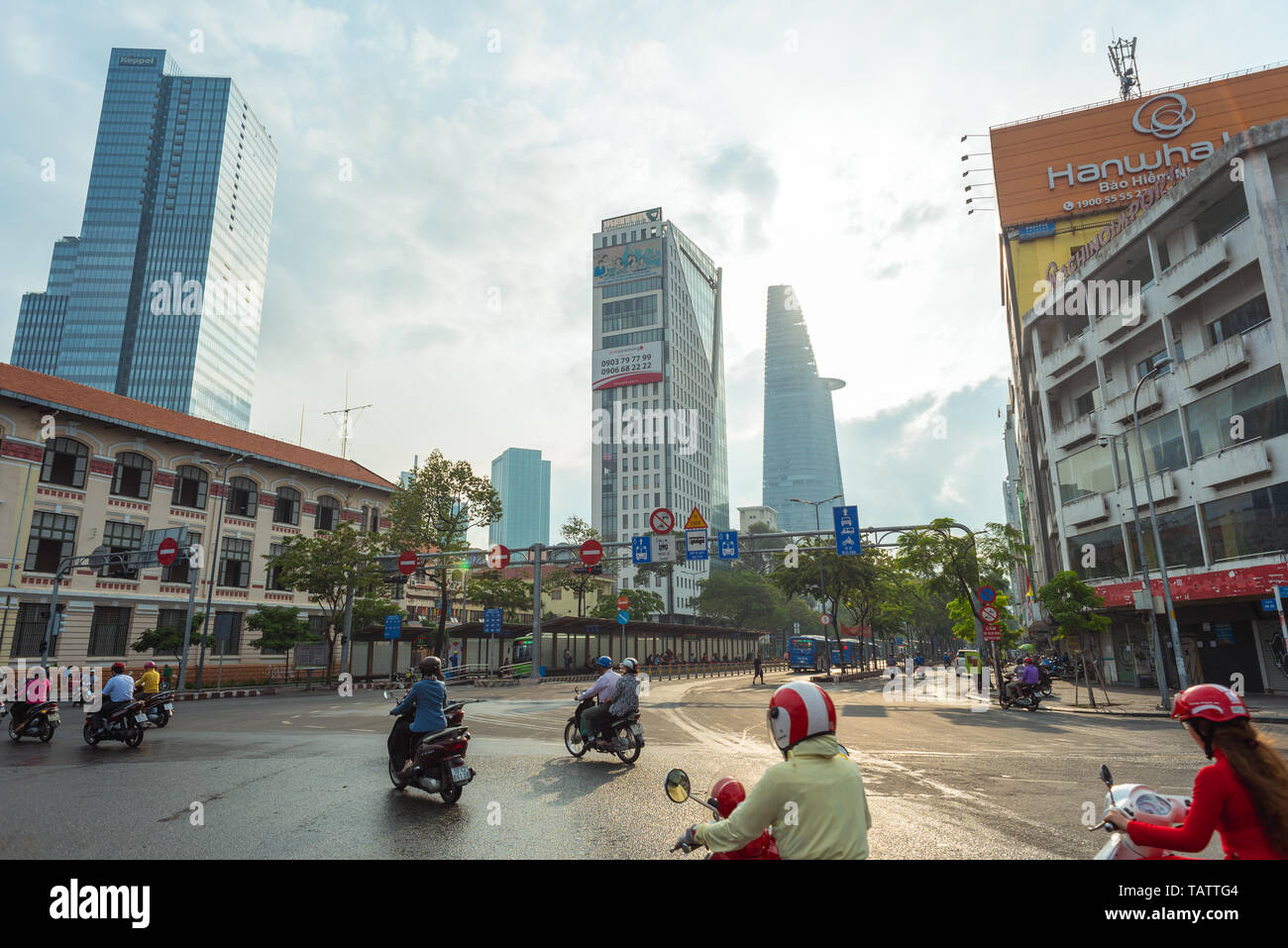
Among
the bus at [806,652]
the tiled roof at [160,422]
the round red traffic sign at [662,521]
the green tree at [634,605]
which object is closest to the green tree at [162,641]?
the tiled roof at [160,422]

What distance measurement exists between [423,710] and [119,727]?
29.0 ft

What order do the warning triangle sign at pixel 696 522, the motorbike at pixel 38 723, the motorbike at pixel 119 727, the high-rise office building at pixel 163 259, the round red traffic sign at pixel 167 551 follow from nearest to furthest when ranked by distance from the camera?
the motorbike at pixel 119 727, the motorbike at pixel 38 723, the round red traffic sign at pixel 167 551, the warning triangle sign at pixel 696 522, the high-rise office building at pixel 163 259

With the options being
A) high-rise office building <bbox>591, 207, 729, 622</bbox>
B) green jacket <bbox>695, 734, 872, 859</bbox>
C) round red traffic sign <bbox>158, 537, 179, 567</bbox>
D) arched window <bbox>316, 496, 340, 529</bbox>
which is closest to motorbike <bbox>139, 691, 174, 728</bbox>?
round red traffic sign <bbox>158, 537, 179, 567</bbox>

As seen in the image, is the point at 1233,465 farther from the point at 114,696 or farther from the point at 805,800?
the point at 114,696

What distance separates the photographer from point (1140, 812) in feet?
10.6

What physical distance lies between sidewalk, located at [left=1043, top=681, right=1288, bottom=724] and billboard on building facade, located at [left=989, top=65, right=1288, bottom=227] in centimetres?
2675

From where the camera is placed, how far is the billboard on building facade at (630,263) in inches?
4852

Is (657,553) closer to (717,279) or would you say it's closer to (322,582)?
(322,582)

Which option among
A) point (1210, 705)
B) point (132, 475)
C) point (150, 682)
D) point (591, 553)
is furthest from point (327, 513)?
point (1210, 705)

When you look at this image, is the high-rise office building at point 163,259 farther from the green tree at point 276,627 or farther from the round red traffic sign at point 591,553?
the round red traffic sign at point 591,553

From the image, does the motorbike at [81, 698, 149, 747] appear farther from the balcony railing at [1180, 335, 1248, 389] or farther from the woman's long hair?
the balcony railing at [1180, 335, 1248, 389]

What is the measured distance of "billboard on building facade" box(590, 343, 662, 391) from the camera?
378 feet

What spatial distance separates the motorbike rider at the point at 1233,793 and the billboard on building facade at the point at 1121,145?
4418cm

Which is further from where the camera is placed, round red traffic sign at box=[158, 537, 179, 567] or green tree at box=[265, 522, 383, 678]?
green tree at box=[265, 522, 383, 678]
